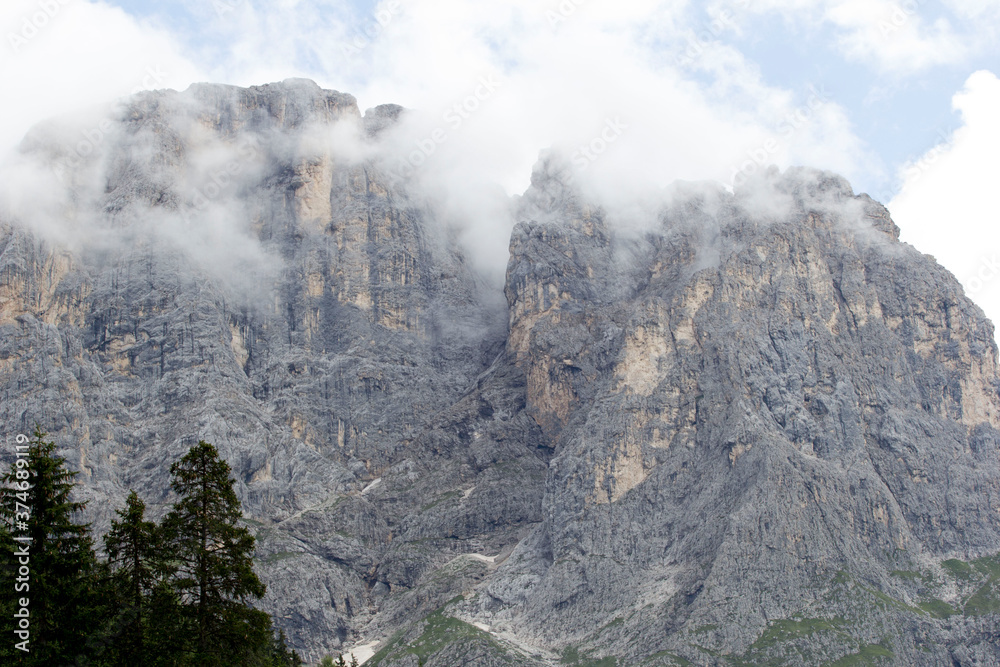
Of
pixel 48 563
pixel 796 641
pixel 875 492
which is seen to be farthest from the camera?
pixel 875 492

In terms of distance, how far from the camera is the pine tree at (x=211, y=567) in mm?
56500

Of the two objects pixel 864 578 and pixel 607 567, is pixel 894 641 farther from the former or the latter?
A: pixel 607 567

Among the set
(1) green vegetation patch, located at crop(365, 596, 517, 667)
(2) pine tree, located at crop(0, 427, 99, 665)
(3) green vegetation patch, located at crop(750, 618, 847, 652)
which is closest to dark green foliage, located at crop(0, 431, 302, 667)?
(2) pine tree, located at crop(0, 427, 99, 665)

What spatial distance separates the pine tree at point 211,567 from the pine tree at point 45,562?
4.73 meters

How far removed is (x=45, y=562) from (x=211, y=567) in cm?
800

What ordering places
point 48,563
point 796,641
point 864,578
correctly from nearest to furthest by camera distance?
point 48,563 < point 796,641 < point 864,578

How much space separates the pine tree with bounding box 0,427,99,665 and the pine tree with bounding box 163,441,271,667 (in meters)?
4.73

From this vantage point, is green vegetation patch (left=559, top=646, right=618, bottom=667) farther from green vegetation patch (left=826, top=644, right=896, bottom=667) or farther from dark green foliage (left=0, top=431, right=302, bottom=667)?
dark green foliage (left=0, top=431, right=302, bottom=667)

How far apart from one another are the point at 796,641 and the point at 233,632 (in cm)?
13471

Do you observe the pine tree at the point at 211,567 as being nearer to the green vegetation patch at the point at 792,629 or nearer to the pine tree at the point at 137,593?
the pine tree at the point at 137,593

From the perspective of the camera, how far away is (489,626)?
198375mm

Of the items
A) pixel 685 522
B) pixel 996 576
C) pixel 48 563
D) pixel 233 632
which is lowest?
pixel 233 632

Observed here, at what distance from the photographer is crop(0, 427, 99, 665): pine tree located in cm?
5225

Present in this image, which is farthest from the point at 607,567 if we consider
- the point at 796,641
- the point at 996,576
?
the point at 996,576
